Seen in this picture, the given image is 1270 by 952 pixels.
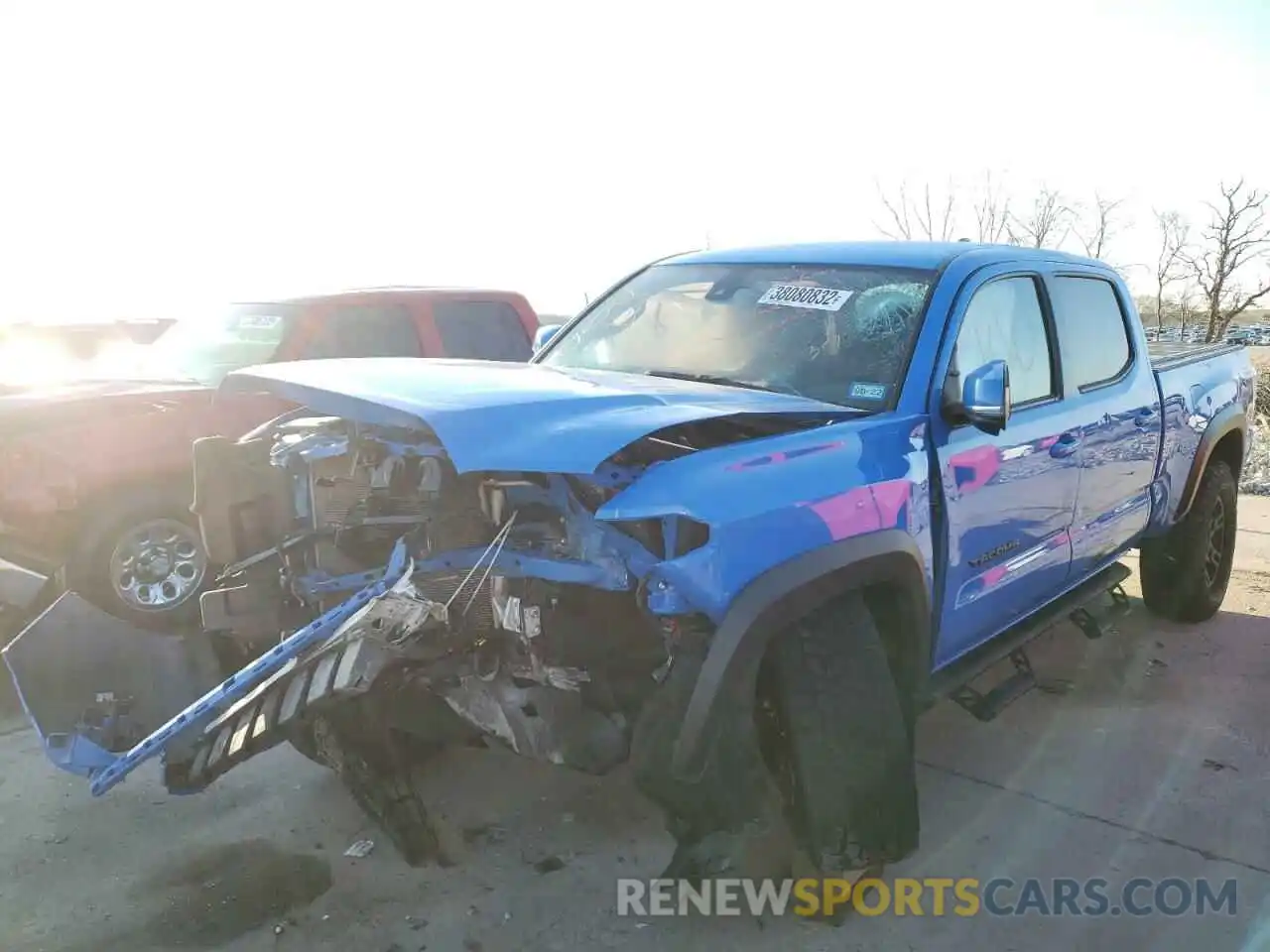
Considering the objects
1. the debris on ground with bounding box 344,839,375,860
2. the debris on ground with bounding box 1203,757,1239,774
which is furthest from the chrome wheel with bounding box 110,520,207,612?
the debris on ground with bounding box 1203,757,1239,774

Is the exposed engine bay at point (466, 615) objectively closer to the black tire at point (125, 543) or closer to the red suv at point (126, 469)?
the red suv at point (126, 469)

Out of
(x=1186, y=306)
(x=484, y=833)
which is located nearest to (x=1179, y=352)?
(x=484, y=833)

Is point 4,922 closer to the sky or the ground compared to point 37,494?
closer to the ground

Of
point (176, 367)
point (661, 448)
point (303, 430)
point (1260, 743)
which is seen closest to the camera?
point (661, 448)

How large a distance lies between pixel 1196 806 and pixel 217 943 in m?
3.29

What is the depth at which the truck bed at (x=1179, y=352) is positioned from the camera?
5.32m

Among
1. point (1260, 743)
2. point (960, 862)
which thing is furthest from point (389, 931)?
point (1260, 743)

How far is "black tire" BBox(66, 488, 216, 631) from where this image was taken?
525cm

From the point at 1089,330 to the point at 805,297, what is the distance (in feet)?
4.98

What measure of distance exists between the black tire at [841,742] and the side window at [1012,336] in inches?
49.7

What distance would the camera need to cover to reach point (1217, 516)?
5816mm

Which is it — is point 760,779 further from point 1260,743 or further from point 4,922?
point 1260,743

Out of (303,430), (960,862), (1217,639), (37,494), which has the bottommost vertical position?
(1217,639)

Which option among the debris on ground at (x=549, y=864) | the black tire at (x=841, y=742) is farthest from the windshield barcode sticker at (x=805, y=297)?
the debris on ground at (x=549, y=864)
